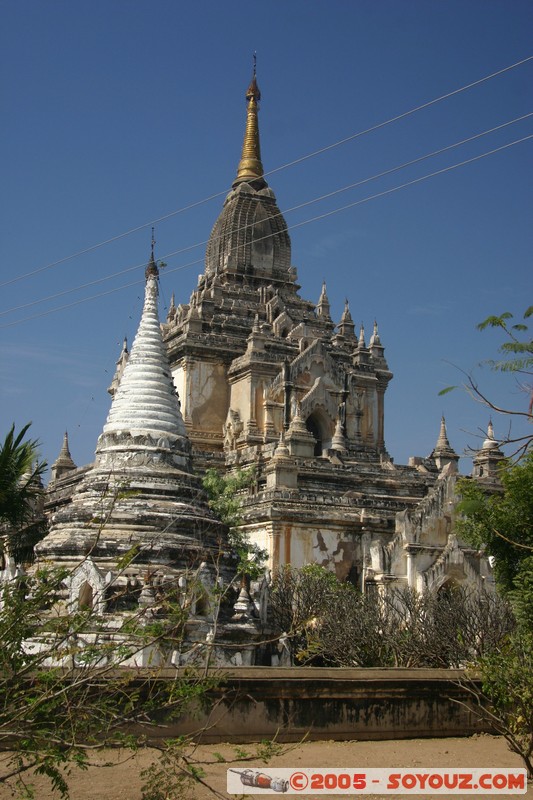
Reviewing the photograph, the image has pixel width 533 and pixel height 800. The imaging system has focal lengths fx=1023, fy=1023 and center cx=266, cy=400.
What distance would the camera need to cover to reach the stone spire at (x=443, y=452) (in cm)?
3831

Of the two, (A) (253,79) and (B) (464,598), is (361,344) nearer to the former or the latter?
(A) (253,79)

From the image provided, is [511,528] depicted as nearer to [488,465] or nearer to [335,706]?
[335,706]

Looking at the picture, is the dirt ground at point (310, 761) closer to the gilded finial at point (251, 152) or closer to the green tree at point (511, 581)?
the green tree at point (511, 581)

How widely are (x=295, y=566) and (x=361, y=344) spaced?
52.1ft

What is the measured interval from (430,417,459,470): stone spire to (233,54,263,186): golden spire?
45.0 feet

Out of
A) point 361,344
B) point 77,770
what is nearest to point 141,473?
point 77,770

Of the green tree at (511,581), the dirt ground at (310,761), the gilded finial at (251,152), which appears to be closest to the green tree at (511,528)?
the green tree at (511,581)

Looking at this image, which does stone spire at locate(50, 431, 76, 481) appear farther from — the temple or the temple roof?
the temple roof

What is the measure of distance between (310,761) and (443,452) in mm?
28297

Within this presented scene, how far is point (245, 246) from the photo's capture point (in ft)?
141

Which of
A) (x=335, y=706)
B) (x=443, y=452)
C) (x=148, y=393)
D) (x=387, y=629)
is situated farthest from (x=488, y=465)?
(x=335, y=706)

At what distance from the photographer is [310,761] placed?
11.0 meters

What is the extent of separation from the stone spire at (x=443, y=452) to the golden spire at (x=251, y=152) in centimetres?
1373

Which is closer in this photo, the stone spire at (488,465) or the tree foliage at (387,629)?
the tree foliage at (387,629)
